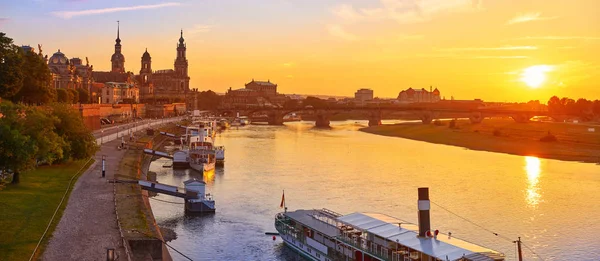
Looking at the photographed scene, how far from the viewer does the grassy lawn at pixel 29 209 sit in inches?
1017

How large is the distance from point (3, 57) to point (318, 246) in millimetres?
46683

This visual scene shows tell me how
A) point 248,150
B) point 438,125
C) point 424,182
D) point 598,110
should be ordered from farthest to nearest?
point 598,110
point 438,125
point 248,150
point 424,182

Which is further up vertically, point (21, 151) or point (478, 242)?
point (21, 151)

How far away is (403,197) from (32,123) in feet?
83.6

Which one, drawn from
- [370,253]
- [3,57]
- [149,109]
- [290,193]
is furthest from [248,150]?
[149,109]

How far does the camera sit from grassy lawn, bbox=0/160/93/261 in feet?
84.8

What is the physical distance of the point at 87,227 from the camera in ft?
96.8

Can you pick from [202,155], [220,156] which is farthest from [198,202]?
[220,156]

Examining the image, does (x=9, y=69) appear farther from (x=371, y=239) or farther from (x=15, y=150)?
(x=371, y=239)

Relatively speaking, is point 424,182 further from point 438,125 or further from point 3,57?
point 438,125

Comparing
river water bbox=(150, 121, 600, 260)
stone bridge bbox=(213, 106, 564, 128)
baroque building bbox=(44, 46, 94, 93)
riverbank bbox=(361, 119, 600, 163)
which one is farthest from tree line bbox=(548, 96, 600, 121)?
baroque building bbox=(44, 46, 94, 93)

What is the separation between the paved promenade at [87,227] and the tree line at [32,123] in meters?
3.19

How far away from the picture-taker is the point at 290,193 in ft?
162

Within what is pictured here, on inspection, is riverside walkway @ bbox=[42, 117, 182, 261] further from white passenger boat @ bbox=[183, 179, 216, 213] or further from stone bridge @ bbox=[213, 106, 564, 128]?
stone bridge @ bbox=[213, 106, 564, 128]
